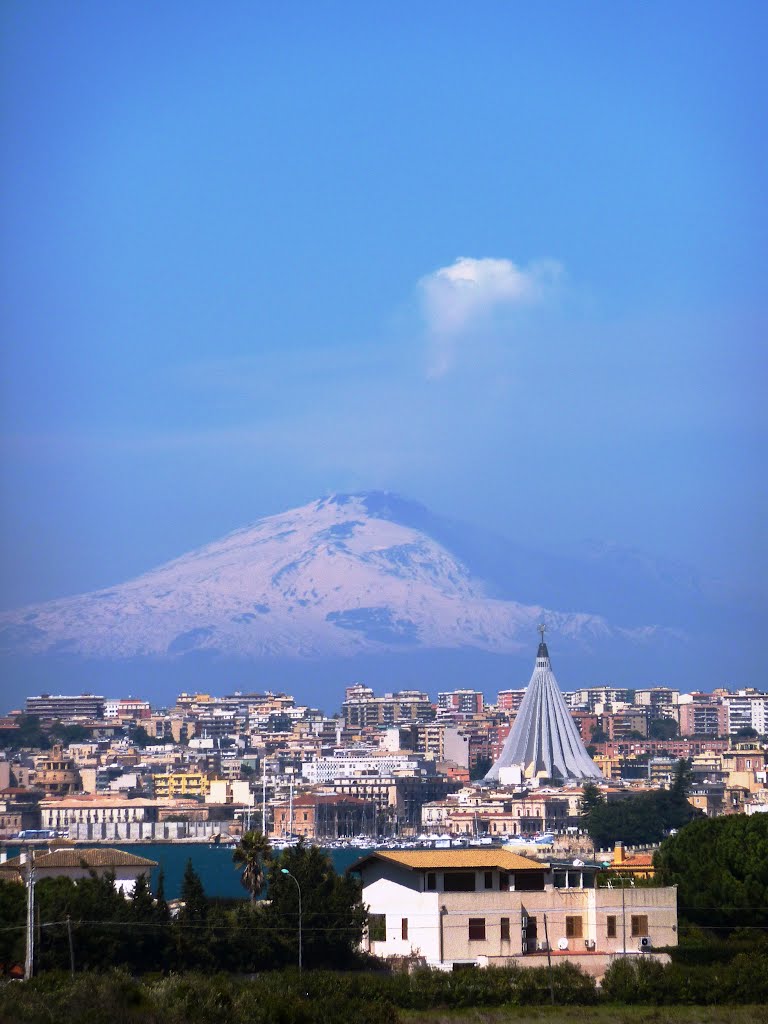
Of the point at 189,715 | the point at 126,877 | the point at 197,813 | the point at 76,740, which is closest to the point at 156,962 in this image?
the point at 126,877

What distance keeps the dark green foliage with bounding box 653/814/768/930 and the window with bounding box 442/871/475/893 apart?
5051mm

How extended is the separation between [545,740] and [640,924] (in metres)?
106

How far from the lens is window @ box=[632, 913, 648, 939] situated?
26.5m

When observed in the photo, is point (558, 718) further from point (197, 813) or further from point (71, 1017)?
point (71, 1017)

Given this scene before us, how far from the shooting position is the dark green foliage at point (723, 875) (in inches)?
1208

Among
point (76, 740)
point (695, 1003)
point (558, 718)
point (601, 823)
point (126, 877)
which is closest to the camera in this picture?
point (695, 1003)

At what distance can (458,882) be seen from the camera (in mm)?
26766

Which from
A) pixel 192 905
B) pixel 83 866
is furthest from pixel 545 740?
pixel 192 905

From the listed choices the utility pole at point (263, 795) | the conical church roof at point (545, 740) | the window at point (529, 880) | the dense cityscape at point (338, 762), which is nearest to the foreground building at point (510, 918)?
the window at point (529, 880)

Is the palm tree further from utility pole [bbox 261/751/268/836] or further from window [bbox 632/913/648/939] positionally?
utility pole [bbox 261/751/268/836]

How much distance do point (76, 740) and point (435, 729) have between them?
2448cm

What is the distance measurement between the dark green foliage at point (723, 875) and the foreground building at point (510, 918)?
159 inches

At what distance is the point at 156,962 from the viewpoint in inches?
1043

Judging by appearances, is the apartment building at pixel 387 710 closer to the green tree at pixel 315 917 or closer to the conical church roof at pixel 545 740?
the conical church roof at pixel 545 740
